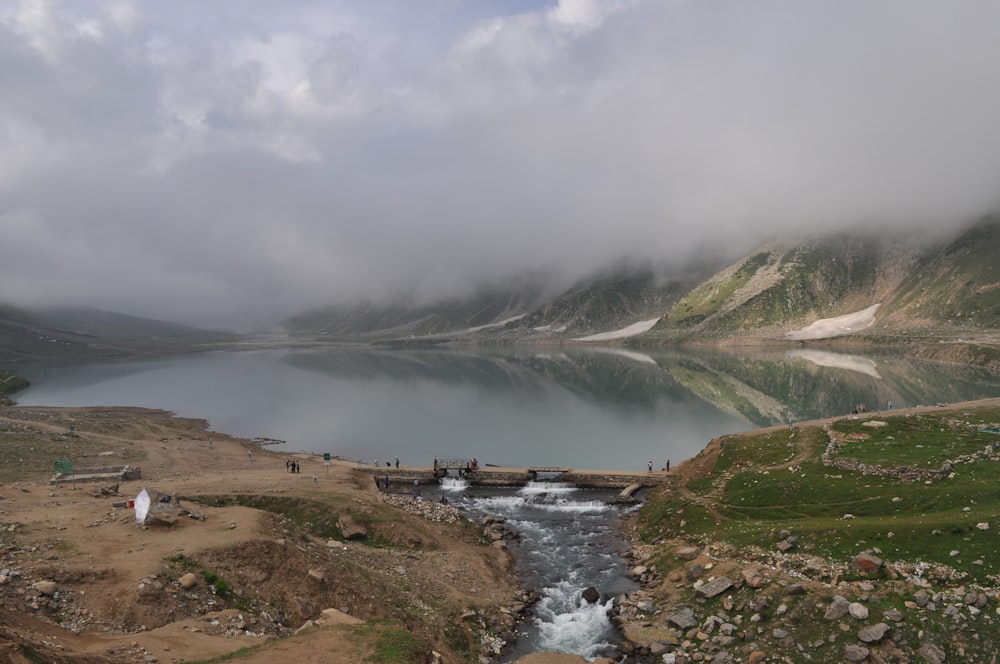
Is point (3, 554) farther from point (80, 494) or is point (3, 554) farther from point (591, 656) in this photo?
point (591, 656)

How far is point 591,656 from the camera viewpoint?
2634cm

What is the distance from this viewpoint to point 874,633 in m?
20.9

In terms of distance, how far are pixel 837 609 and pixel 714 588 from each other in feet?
19.8

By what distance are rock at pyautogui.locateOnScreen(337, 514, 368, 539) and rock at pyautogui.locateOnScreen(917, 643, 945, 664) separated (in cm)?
3004

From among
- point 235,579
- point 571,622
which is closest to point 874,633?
point 571,622

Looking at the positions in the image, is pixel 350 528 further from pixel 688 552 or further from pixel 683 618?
pixel 683 618

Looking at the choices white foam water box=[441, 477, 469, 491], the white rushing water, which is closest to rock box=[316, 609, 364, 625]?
the white rushing water

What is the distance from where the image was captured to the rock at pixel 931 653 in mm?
19500

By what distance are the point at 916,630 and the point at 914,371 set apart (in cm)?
14773

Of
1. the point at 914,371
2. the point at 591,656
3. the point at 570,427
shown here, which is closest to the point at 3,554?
the point at 591,656

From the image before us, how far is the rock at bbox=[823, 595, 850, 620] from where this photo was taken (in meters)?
22.2

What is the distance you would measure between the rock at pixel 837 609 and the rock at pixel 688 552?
10.6 metres

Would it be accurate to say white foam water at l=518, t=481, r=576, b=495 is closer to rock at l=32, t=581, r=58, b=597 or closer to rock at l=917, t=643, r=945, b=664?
rock at l=917, t=643, r=945, b=664

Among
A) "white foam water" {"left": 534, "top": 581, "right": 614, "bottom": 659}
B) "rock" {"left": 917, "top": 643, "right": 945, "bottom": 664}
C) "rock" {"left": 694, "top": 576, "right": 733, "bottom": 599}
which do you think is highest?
"rock" {"left": 917, "top": 643, "right": 945, "bottom": 664}
